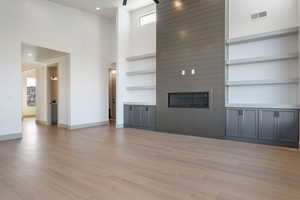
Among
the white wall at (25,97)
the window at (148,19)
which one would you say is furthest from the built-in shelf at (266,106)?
the white wall at (25,97)

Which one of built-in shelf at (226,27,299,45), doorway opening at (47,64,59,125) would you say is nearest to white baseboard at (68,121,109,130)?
doorway opening at (47,64,59,125)

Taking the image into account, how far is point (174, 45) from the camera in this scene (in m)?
5.88

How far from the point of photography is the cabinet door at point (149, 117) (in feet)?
21.0

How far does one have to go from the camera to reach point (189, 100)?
5664mm

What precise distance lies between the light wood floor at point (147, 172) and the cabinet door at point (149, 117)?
206 centimetres

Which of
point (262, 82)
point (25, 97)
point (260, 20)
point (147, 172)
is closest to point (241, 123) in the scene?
point (262, 82)

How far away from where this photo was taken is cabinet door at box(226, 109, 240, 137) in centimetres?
478

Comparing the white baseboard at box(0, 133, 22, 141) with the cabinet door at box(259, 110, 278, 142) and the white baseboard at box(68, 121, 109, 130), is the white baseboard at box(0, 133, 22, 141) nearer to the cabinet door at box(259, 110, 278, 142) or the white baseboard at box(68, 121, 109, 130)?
the white baseboard at box(68, 121, 109, 130)

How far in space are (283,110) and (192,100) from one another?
224 centimetres

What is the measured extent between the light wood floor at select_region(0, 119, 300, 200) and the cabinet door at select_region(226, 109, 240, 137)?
0.52 metres

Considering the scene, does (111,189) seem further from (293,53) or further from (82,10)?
(82,10)

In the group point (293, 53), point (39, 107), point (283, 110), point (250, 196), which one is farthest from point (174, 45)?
point (39, 107)

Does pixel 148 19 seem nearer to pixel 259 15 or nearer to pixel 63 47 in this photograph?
pixel 63 47

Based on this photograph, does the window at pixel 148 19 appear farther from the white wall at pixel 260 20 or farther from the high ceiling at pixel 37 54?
the high ceiling at pixel 37 54
